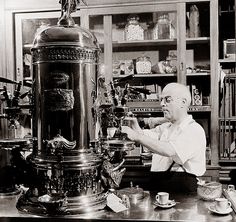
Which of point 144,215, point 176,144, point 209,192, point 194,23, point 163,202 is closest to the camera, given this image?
point 144,215

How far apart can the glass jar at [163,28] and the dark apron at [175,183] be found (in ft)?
5.94

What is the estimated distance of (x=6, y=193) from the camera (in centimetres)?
199

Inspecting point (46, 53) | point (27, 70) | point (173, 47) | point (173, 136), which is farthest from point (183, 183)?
point (27, 70)

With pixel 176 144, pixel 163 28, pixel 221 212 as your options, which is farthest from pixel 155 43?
pixel 221 212

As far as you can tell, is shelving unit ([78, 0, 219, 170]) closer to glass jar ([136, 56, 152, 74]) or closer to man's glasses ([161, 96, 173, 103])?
glass jar ([136, 56, 152, 74])

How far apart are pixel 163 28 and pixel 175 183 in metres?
1.96

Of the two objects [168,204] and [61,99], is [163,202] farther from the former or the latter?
[61,99]

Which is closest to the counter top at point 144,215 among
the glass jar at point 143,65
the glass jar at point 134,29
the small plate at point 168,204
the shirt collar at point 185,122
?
the small plate at point 168,204

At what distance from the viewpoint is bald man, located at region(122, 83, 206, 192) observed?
83.0 inches

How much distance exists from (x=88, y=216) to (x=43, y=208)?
0.22 metres

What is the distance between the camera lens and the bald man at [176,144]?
83.0 inches

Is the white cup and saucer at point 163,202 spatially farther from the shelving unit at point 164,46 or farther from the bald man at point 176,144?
the shelving unit at point 164,46

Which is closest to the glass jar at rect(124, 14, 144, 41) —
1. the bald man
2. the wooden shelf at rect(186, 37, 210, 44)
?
the wooden shelf at rect(186, 37, 210, 44)

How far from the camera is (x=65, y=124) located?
1712mm
